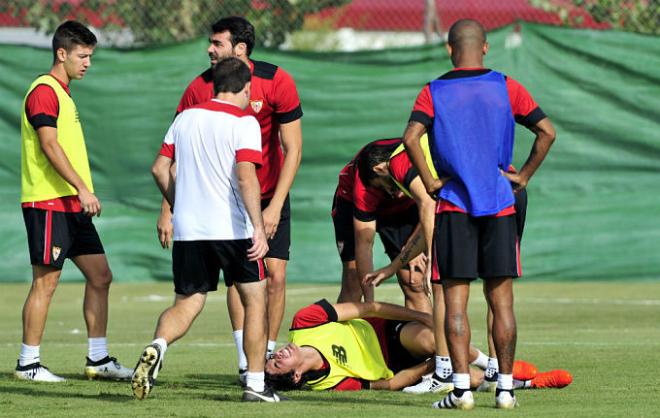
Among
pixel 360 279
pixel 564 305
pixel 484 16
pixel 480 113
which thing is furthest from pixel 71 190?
pixel 484 16

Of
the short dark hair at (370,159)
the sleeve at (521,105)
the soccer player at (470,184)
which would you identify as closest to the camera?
the soccer player at (470,184)

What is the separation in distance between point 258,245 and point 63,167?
2001 millimetres

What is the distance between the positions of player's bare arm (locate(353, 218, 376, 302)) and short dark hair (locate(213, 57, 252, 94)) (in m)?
2.06

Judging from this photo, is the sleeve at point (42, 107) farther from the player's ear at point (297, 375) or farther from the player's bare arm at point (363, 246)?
the player's ear at point (297, 375)

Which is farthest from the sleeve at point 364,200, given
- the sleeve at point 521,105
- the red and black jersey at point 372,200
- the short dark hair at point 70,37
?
the sleeve at point 521,105

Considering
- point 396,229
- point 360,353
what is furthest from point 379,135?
point 360,353

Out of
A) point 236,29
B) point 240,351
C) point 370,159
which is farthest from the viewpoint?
point 370,159

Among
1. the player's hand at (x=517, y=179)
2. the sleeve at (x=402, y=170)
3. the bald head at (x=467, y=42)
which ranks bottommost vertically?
the sleeve at (x=402, y=170)

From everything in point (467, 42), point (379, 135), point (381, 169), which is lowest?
point (379, 135)

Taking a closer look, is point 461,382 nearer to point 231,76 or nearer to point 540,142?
point 540,142

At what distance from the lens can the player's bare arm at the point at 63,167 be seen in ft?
27.8

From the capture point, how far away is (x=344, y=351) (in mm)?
8250

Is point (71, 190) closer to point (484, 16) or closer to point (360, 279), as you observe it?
point (360, 279)

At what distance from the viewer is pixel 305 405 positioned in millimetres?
7289
